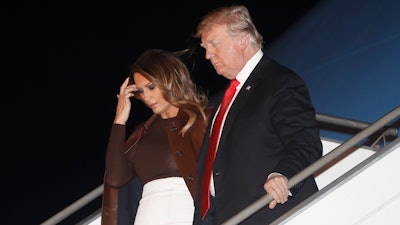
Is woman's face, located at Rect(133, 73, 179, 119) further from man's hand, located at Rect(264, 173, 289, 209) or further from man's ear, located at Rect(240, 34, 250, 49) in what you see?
man's hand, located at Rect(264, 173, 289, 209)

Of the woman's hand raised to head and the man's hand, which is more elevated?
the woman's hand raised to head

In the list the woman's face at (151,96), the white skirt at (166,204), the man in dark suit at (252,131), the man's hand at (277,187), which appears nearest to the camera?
the man's hand at (277,187)

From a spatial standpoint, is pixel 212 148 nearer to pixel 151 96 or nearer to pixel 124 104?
pixel 151 96

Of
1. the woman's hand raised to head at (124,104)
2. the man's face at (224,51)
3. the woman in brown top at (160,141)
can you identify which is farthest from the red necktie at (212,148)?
the woman's hand raised to head at (124,104)

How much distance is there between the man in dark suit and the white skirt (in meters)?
0.20

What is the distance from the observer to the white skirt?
4.54 m

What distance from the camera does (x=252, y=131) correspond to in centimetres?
421

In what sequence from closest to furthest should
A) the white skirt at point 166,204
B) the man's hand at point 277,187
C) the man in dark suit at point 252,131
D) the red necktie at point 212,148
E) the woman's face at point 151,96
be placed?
the man's hand at point 277,187
the man in dark suit at point 252,131
the red necktie at point 212,148
the white skirt at point 166,204
the woman's face at point 151,96

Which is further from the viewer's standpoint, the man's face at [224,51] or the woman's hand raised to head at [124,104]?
the woman's hand raised to head at [124,104]

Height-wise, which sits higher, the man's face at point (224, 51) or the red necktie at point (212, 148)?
the man's face at point (224, 51)

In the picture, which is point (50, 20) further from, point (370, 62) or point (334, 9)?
point (370, 62)

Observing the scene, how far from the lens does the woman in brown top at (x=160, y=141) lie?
4.61 m

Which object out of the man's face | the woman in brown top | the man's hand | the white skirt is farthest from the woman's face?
the man's hand

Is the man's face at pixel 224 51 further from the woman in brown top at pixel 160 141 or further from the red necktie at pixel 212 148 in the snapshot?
the woman in brown top at pixel 160 141
